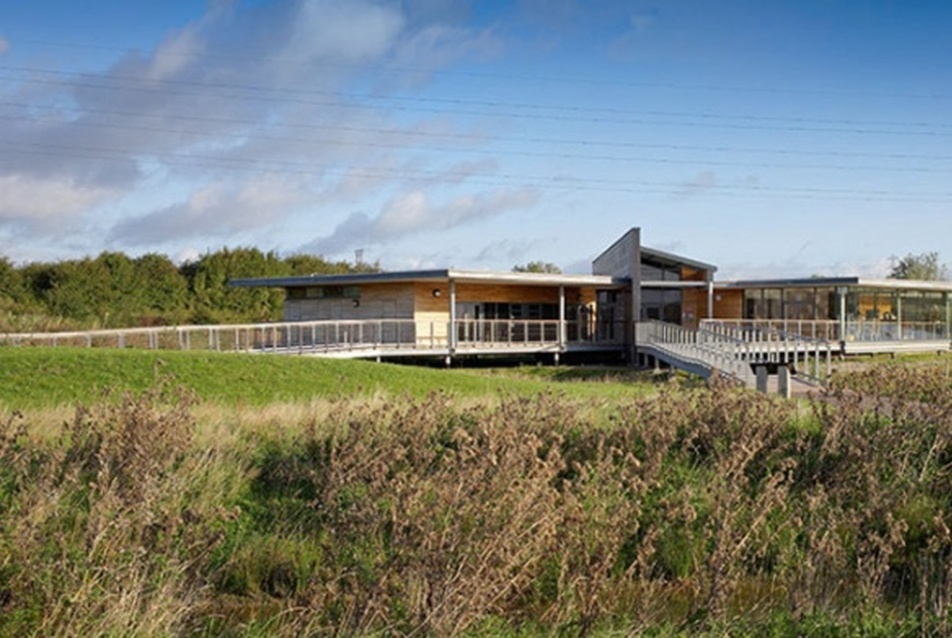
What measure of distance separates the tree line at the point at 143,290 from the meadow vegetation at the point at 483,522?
29.8m

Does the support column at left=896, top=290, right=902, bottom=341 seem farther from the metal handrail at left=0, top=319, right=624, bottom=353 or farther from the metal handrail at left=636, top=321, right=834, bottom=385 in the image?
the metal handrail at left=0, top=319, right=624, bottom=353

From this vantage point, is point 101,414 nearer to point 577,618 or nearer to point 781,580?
point 577,618

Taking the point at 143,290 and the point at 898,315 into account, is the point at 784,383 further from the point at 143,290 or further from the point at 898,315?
the point at 143,290

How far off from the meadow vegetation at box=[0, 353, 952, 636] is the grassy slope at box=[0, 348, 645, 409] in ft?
20.6

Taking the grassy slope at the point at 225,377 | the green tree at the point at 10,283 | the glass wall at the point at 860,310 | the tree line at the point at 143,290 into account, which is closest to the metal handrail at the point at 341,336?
the grassy slope at the point at 225,377

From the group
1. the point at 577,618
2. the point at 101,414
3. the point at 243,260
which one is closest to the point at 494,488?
the point at 577,618

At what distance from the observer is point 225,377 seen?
1845 cm

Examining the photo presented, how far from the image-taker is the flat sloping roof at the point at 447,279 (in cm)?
2980

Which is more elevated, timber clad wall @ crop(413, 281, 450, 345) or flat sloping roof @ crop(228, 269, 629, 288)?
flat sloping roof @ crop(228, 269, 629, 288)

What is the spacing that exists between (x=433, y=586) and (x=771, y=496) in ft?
8.61

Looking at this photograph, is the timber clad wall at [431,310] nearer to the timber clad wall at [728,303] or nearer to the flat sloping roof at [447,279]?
the flat sloping roof at [447,279]

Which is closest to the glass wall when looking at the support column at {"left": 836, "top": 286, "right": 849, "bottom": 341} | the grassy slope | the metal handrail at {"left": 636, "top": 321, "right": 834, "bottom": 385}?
the support column at {"left": 836, "top": 286, "right": 849, "bottom": 341}

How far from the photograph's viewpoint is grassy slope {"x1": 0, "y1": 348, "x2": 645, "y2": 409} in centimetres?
1656

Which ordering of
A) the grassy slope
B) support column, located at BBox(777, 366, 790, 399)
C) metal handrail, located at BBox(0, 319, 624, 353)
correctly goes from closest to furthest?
the grassy slope < support column, located at BBox(777, 366, 790, 399) < metal handrail, located at BBox(0, 319, 624, 353)
